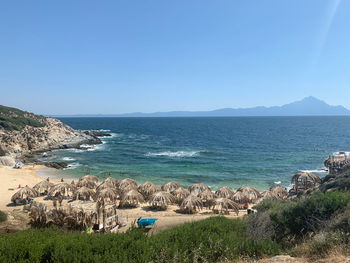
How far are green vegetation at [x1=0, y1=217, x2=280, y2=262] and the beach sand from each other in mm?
1951

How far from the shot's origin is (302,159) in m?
42.2

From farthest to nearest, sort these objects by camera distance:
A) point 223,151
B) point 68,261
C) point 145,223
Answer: point 223,151 → point 145,223 → point 68,261

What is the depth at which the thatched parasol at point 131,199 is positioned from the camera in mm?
19141

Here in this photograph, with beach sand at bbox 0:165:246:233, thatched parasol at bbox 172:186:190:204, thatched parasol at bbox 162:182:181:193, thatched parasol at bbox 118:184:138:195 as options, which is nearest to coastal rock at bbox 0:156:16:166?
beach sand at bbox 0:165:246:233

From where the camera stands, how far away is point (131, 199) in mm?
19141

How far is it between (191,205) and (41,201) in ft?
42.9

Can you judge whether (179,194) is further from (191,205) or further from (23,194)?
(23,194)

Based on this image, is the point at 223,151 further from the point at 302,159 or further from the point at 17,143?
the point at 17,143

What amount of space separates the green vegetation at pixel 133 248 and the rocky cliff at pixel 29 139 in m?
36.7

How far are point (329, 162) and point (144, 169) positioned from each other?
80.8 feet

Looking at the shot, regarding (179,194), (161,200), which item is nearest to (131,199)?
(161,200)

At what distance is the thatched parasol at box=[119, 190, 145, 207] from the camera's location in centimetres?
1914

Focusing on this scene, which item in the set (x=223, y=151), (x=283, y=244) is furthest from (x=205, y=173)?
(x=283, y=244)

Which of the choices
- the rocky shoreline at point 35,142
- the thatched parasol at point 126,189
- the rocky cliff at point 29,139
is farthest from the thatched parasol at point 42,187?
the rocky cliff at point 29,139
